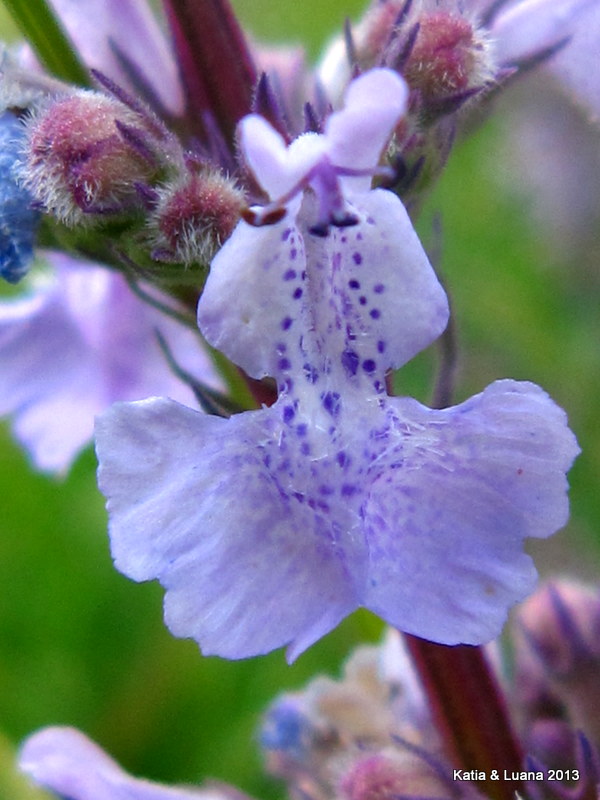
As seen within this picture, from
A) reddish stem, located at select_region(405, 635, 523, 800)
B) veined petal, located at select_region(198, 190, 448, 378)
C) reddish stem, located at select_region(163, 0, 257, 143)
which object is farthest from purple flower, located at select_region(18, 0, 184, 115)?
reddish stem, located at select_region(405, 635, 523, 800)

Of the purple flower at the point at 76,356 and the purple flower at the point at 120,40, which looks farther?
the purple flower at the point at 76,356

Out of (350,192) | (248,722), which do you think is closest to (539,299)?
(248,722)

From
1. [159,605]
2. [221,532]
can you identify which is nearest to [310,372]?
[221,532]

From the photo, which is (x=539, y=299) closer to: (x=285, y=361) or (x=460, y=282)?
(x=460, y=282)

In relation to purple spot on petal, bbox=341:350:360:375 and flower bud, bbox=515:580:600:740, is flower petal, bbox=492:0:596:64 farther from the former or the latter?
flower bud, bbox=515:580:600:740

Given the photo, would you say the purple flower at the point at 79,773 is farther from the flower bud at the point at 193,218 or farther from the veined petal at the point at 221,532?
the flower bud at the point at 193,218

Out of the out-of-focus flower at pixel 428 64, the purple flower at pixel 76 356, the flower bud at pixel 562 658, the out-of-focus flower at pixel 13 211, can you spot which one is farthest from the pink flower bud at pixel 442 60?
the flower bud at pixel 562 658
